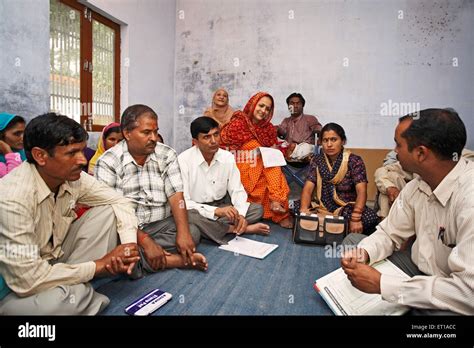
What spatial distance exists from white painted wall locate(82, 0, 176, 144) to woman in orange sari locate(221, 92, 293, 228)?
2156mm

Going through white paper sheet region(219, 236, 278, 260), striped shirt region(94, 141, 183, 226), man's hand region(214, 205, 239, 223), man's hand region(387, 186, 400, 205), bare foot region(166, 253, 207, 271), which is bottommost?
white paper sheet region(219, 236, 278, 260)

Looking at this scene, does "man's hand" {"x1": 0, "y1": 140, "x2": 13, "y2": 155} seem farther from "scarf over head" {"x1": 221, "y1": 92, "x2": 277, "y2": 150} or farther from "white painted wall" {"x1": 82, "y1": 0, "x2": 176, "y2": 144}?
"white painted wall" {"x1": 82, "y1": 0, "x2": 176, "y2": 144}

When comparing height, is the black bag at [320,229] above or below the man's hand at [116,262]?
below

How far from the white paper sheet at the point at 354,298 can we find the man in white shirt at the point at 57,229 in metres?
0.86

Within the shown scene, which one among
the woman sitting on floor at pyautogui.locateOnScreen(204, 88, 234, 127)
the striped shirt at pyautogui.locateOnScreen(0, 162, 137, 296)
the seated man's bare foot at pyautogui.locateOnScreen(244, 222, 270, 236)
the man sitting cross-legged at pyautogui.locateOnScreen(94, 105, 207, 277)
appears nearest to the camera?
the striped shirt at pyautogui.locateOnScreen(0, 162, 137, 296)

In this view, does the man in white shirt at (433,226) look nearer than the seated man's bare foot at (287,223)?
Yes

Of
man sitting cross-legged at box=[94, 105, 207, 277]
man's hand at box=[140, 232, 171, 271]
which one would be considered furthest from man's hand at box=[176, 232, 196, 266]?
man's hand at box=[140, 232, 171, 271]

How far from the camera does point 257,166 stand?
294 cm

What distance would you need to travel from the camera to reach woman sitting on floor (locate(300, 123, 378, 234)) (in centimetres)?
246

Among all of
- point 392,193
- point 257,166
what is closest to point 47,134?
point 257,166

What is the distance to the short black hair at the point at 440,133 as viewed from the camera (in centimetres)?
115

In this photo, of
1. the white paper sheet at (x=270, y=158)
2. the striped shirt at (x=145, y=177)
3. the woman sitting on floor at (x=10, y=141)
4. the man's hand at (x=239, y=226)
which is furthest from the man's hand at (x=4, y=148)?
the white paper sheet at (x=270, y=158)

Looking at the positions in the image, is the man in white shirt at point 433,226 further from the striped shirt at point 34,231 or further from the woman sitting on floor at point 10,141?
the woman sitting on floor at point 10,141
